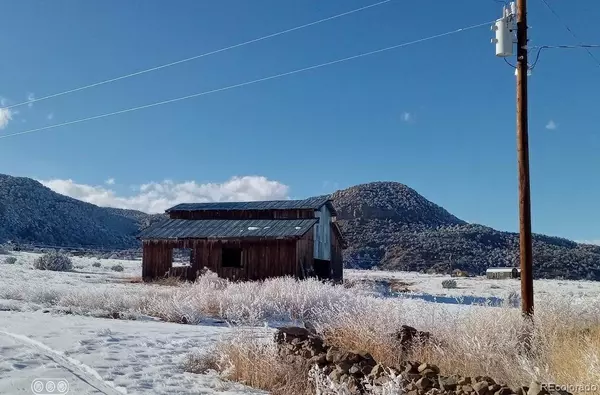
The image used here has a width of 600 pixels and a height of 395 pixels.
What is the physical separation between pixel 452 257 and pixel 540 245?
13.7m

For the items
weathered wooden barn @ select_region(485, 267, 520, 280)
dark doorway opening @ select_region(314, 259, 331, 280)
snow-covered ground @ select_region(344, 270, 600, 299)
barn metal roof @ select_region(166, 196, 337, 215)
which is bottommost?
snow-covered ground @ select_region(344, 270, 600, 299)

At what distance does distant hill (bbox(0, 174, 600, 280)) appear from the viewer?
6231 cm

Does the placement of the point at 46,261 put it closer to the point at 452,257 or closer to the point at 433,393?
the point at 433,393

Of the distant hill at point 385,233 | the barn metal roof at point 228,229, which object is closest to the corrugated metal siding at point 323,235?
the barn metal roof at point 228,229

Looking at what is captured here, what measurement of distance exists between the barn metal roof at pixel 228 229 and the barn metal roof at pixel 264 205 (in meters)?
0.78

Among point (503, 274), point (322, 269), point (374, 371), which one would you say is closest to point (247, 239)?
point (322, 269)

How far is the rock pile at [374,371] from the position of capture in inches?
209

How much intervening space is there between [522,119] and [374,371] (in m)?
5.84

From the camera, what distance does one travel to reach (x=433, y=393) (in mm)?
5430

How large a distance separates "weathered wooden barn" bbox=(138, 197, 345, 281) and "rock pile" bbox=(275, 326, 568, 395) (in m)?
17.0

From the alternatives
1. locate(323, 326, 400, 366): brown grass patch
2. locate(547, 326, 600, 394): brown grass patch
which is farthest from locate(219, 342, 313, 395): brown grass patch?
locate(547, 326, 600, 394): brown grass patch

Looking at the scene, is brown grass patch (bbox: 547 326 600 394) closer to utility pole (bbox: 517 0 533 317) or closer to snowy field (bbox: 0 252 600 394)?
snowy field (bbox: 0 252 600 394)

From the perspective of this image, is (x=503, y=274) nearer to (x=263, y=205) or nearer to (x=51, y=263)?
(x=263, y=205)

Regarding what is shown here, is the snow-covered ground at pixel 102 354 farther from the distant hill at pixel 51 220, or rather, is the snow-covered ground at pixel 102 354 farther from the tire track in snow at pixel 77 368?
the distant hill at pixel 51 220
